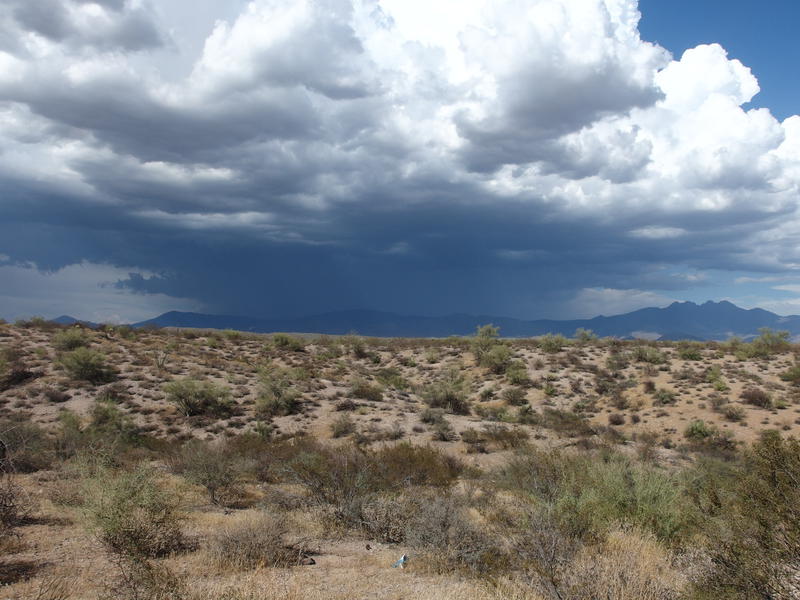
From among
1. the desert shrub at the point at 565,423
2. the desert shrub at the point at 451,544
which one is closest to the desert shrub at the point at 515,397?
the desert shrub at the point at 565,423

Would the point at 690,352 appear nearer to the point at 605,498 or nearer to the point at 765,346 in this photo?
the point at 765,346

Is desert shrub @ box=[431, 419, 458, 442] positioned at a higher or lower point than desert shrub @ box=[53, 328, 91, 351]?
lower

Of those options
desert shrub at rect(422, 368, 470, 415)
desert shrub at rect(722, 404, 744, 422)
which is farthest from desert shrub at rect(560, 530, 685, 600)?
desert shrub at rect(722, 404, 744, 422)

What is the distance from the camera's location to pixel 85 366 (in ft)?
94.4

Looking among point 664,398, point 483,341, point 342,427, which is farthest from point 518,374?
point 342,427

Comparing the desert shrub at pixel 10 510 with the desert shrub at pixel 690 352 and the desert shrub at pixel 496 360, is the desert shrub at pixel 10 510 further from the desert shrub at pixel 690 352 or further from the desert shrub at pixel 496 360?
the desert shrub at pixel 690 352

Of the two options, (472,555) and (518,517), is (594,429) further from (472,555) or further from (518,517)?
(472,555)

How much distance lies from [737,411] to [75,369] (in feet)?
133

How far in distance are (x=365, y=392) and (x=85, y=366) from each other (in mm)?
17388

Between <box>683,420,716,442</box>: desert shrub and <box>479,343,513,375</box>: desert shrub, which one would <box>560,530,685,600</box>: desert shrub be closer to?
<box>683,420,716,442</box>: desert shrub

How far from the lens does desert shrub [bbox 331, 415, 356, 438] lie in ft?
80.5

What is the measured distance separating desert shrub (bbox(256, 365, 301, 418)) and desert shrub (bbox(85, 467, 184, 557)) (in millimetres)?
17281

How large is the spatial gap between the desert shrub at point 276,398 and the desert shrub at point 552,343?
101ft

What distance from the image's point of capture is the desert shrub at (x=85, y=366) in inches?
1120
